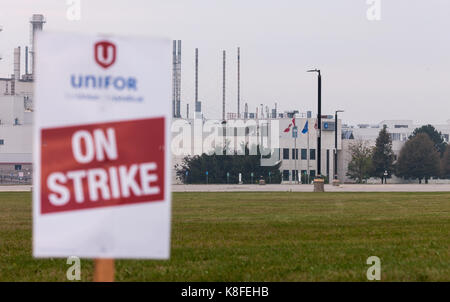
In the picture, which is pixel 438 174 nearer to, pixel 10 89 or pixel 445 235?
pixel 10 89

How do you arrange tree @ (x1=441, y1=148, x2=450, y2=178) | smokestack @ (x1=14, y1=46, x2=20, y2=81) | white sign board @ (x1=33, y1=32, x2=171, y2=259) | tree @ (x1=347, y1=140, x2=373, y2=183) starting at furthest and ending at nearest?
tree @ (x1=441, y1=148, x2=450, y2=178) < tree @ (x1=347, y1=140, x2=373, y2=183) < smokestack @ (x1=14, y1=46, x2=20, y2=81) < white sign board @ (x1=33, y1=32, x2=171, y2=259)

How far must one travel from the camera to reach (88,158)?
5344 millimetres

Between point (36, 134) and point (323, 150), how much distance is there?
136762 mm

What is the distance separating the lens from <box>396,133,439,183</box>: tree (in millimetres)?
143750

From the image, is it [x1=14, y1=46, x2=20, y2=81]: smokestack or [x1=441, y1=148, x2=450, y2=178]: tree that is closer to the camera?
[x1=14, y1=46, x2=20, y2=81]: smokestack

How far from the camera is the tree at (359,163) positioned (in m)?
139

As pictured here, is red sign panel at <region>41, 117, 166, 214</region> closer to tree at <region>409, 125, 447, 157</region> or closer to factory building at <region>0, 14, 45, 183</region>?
factory building at <region>0, 14, 45, 183</region>

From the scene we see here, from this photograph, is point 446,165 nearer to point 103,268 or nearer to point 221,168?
point 221,168

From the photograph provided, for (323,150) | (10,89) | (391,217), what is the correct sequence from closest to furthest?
(391,217) → (10,89) → (323,150)

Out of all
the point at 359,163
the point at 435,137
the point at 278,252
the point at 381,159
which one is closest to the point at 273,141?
the point at 359,163

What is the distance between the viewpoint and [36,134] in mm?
5289

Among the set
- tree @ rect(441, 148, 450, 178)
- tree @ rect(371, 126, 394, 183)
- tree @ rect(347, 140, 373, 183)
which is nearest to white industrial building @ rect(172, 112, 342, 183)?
tree @ rect(347, 140, 373, 183)

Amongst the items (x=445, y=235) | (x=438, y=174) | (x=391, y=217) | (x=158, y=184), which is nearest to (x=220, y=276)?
(x=158, y=184)

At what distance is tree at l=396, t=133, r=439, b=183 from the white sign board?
141322 millimetres
